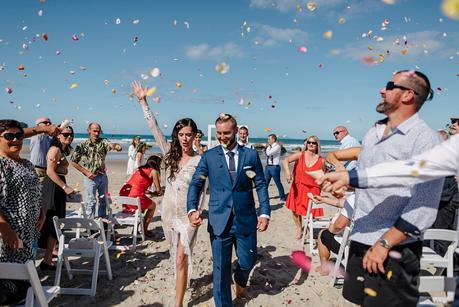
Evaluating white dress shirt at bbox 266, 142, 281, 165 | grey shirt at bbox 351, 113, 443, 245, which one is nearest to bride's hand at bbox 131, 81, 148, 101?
grey shirt at bbox 351, 113, 443, 245

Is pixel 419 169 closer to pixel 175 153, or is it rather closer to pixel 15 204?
pixel 175 153

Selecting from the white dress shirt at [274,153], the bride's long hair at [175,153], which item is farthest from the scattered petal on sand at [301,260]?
the white dress shirt at [274,153]

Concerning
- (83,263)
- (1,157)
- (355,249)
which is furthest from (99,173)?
(355,249)

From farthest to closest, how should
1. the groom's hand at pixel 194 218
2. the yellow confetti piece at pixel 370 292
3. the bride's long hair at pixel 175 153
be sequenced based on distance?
1. the bride's long hair at pixel 175 153
2. the groom's hand at pixel 194 218
3. the yellow confetti piece at pixel 370 292

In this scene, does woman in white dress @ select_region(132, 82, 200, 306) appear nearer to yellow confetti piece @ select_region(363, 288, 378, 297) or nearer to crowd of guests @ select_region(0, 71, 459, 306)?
crowd of guests @ select_region(0, 71, 459, 306)

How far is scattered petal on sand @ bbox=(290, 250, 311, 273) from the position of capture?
5.97 metres

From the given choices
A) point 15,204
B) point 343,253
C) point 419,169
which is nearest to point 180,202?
point 15,204

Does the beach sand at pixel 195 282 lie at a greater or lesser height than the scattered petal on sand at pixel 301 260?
lesser

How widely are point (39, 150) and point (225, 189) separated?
4.12m

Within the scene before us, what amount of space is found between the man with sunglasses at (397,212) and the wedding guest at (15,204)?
10.1 feet

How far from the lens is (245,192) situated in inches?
160

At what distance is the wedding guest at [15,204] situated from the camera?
3157 millimetres

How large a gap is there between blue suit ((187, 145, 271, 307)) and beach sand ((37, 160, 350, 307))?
0.83 m

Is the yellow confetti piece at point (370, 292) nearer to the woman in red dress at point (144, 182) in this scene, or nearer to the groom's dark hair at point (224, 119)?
the groom's dark hair at point (224, 119)
